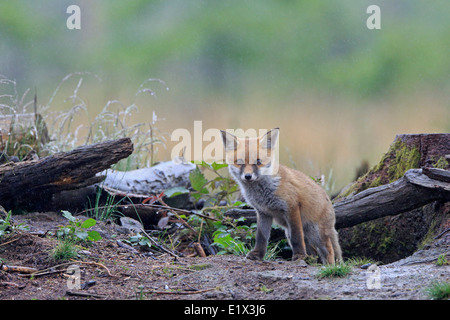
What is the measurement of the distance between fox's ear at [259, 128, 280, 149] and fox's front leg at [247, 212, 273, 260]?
620mm

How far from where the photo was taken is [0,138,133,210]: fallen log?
13.4ft

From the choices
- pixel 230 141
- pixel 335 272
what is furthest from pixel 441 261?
pixel 230 141

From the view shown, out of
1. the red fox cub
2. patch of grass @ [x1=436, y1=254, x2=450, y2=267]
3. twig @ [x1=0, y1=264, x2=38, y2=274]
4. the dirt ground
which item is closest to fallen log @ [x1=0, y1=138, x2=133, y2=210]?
the dirt ground

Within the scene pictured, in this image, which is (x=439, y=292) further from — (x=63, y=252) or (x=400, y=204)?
(x=63, y=252)

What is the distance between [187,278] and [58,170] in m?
1.65

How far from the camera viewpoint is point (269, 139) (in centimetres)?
408

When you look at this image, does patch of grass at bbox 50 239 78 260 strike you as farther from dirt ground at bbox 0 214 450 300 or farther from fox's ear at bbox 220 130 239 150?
fox's ear at bbox 220 130 239 150

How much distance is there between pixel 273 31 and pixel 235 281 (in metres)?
9.68

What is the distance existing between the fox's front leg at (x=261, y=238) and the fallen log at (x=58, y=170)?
126 centimetres

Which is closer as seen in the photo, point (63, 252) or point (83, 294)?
point (83, 294)

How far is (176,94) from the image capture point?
34.1 ft

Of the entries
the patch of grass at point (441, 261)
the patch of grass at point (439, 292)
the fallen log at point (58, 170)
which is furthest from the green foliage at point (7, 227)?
the patch of grass at point (441, 261)

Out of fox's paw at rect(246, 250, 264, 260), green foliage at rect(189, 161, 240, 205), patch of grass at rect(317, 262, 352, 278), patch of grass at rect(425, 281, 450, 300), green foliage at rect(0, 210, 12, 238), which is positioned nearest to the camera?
patch of grass at rect(425, 281, 450, 300)

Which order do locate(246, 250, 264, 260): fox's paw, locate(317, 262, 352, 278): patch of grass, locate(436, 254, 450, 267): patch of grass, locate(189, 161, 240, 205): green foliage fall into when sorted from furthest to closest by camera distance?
1. locate(189, 161, 240, 205): green foliage
2. locate(246, 250, 264, 260): fox's paw
3. locate(436, 254, 450, 267): patch of grass
4. locate(317, 262, 352, 278): patch of grass
